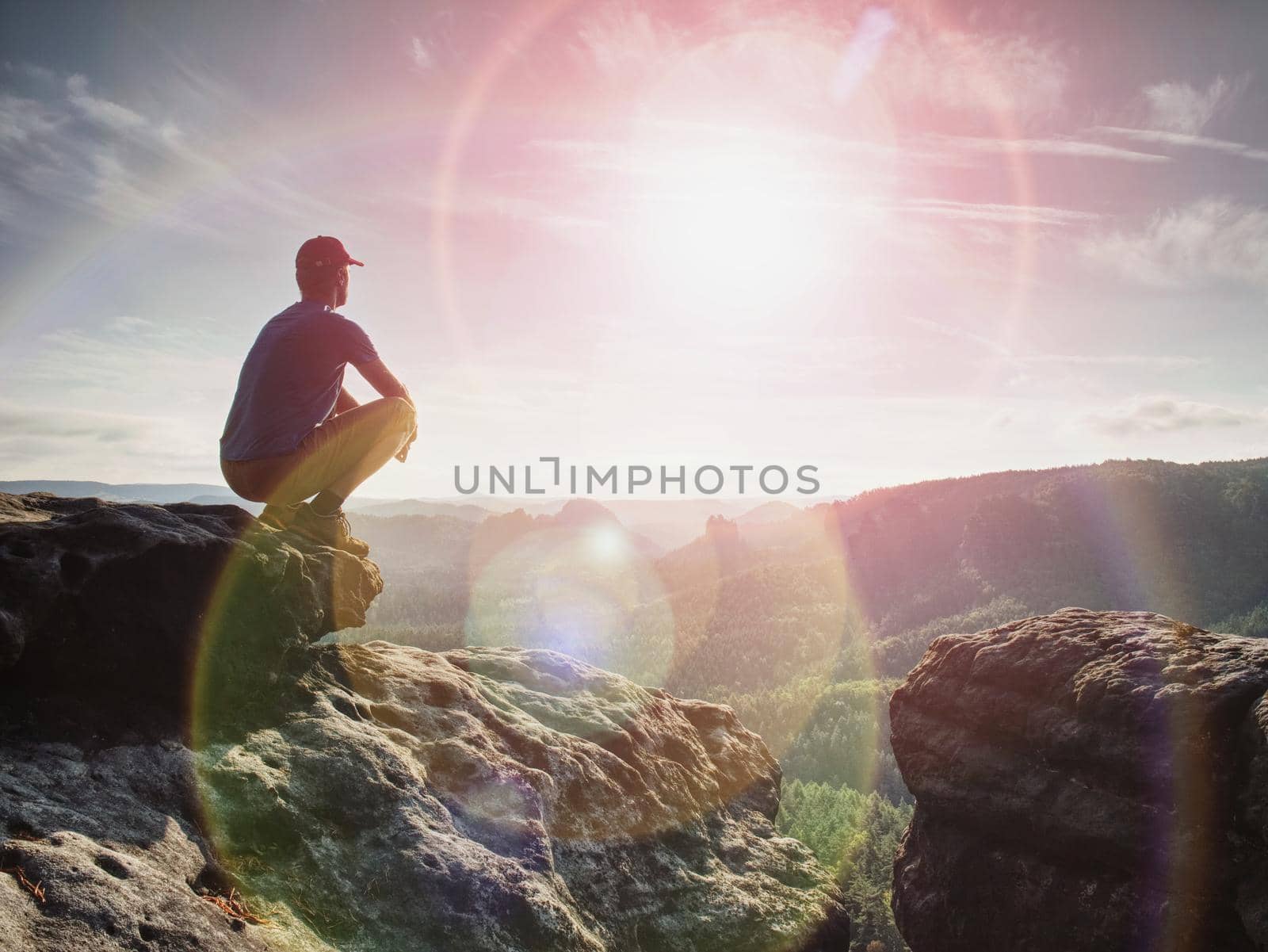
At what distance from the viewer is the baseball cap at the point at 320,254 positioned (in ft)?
35.6

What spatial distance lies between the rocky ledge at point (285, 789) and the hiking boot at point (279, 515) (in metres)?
0.44

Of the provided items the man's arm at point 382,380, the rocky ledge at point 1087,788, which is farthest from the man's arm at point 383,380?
the rocky ledge at point 1087,788

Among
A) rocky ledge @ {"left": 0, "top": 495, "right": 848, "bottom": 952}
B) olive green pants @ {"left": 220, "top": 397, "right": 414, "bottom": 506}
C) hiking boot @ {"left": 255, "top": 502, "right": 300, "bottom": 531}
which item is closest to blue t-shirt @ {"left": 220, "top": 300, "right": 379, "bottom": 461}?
olive green pants @ {"left": 220, "top": 397, "right": 414, "bottom": 506}

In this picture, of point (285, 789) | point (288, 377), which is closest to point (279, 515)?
point (288, 377)

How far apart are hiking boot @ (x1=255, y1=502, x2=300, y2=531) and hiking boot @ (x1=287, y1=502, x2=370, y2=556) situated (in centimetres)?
5

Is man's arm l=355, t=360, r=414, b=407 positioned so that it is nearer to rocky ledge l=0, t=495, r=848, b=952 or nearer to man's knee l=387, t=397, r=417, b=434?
man's knee l=387, t=397, r=417, b=434

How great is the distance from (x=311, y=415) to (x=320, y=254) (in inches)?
87.6

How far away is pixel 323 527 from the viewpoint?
11.3 meters

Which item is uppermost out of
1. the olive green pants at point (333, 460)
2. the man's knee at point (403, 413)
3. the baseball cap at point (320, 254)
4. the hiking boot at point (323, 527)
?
the baseball cap at point (320, 254)

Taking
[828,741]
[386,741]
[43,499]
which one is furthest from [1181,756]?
[828,741]

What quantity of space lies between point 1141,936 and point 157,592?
12796 millimetres

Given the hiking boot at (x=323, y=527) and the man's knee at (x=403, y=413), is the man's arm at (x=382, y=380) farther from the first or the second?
the hiking boot at (x=323, y=527)

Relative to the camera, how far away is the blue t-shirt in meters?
10.3

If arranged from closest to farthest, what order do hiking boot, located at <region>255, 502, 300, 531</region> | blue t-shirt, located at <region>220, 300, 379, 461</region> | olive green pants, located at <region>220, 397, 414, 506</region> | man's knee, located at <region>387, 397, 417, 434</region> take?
blue t-shirt, located at <region>220, 300, 379, 461</region>
olive green pants, located at <region>220, 397, 414, 506</region>
hiking boot, located at <region>255, 502, 300, 531</region>
man's knee, located at <region>387, 397, 417, 434</region>
